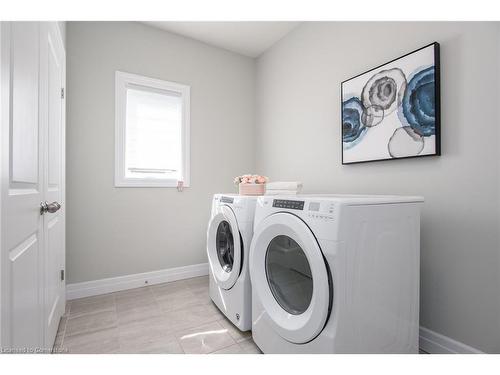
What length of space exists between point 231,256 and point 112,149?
4.84 ft

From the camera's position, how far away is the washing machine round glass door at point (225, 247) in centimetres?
165

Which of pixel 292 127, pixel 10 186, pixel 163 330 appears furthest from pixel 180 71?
pixel 163 330

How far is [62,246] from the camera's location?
1.79 m

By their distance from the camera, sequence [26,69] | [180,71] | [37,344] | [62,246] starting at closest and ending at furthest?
[26,69] < [37,344] < [62,246] < [180,71]

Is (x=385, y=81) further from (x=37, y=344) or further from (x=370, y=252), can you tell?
(x=37, y=344)

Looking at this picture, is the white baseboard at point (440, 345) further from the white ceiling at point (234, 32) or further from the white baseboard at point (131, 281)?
the white ceiling at point (234, 32)

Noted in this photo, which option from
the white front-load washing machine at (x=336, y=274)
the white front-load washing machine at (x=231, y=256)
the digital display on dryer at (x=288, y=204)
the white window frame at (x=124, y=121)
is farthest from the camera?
the white window frame at (x=124, y=121)

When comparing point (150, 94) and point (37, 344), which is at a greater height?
point (150, 94)

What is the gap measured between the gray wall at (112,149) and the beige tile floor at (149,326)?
1.10ft

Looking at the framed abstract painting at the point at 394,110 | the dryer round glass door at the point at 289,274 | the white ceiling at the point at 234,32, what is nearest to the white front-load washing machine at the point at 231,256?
the dryer round glass door at the point at 289,274

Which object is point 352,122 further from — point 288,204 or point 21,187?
point 21,187

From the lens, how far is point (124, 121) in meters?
2.34

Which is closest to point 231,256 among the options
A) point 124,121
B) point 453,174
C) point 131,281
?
point 131,281

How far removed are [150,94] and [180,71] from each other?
41 centimetres
